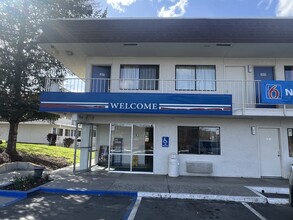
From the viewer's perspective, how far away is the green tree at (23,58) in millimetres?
14766

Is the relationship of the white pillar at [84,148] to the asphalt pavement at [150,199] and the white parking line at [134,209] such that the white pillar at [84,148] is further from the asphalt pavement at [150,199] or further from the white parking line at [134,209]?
the white parking line at [134,209]

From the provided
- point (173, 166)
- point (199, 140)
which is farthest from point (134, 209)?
point (199, 140)

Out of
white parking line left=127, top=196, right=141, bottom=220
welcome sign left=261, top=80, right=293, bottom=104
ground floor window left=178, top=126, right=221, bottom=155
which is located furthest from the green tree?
welcome sign left=261, top=80, right=293, bottom=104

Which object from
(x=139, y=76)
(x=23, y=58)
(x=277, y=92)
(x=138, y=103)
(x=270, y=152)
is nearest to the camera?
(x=277, y=92)

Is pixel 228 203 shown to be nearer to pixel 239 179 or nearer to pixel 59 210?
pixel 239 179

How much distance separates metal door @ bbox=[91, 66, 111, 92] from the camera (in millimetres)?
13922

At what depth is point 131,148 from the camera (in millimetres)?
13383

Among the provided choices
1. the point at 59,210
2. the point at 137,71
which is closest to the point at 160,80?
the point at 137,71

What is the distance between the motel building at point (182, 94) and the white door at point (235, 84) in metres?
0.05

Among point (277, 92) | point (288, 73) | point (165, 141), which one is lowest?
point (165, 141)

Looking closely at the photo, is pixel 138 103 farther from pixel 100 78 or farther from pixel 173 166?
pixel 173 166

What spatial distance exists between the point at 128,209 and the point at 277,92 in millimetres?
8717

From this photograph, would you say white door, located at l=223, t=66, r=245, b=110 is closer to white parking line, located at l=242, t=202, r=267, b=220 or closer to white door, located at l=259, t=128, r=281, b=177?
white door, located at l=259, t=128, r=281, b=177

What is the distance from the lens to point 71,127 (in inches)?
1816
